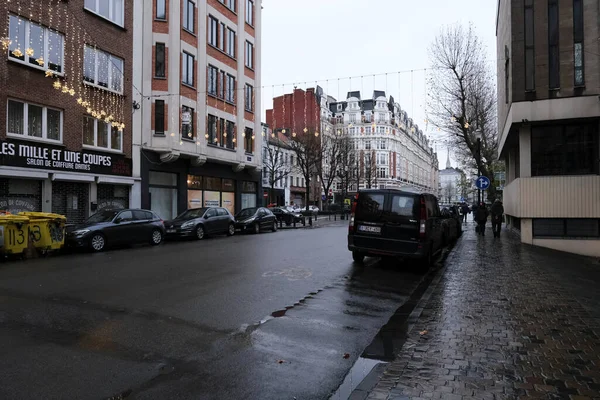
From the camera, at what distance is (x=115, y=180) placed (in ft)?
70.0

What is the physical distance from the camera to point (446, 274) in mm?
10188

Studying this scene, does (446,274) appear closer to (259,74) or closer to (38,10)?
(38,10)

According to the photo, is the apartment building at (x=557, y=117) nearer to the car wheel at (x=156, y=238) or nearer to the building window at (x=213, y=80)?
the car wheel at (x=156, y=238)

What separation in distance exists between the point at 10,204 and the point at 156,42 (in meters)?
11.9

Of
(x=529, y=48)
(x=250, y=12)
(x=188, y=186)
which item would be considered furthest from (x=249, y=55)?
(x=529, y=48)

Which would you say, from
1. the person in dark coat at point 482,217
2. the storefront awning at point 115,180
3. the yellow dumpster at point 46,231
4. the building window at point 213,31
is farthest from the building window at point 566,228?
the building window at point 213,31

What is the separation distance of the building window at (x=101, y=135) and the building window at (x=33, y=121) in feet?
4.91

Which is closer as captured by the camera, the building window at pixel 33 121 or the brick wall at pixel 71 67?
the brick wall at pixel 71 67

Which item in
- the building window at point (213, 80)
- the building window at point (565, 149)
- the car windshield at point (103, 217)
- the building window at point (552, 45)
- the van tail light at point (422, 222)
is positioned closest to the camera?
the van tail light at point (422, 222)

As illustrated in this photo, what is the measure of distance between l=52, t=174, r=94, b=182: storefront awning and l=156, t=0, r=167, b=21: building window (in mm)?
10221

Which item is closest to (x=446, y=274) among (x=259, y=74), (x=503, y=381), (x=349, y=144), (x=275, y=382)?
(x=503, y=381)

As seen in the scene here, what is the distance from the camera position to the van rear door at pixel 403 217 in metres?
10.4

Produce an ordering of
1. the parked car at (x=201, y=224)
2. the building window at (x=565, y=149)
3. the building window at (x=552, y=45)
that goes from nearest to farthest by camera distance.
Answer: the building window at (x=565, y=149) → the building window at (x=552, y=45) → the parked car at (x=201, y=224)

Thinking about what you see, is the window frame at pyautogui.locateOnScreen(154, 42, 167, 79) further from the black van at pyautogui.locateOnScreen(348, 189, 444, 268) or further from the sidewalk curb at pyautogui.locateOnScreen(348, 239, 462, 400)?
the sidewalk curb at pyautogui.locateOnScreen(348, 239, 462, 400)
